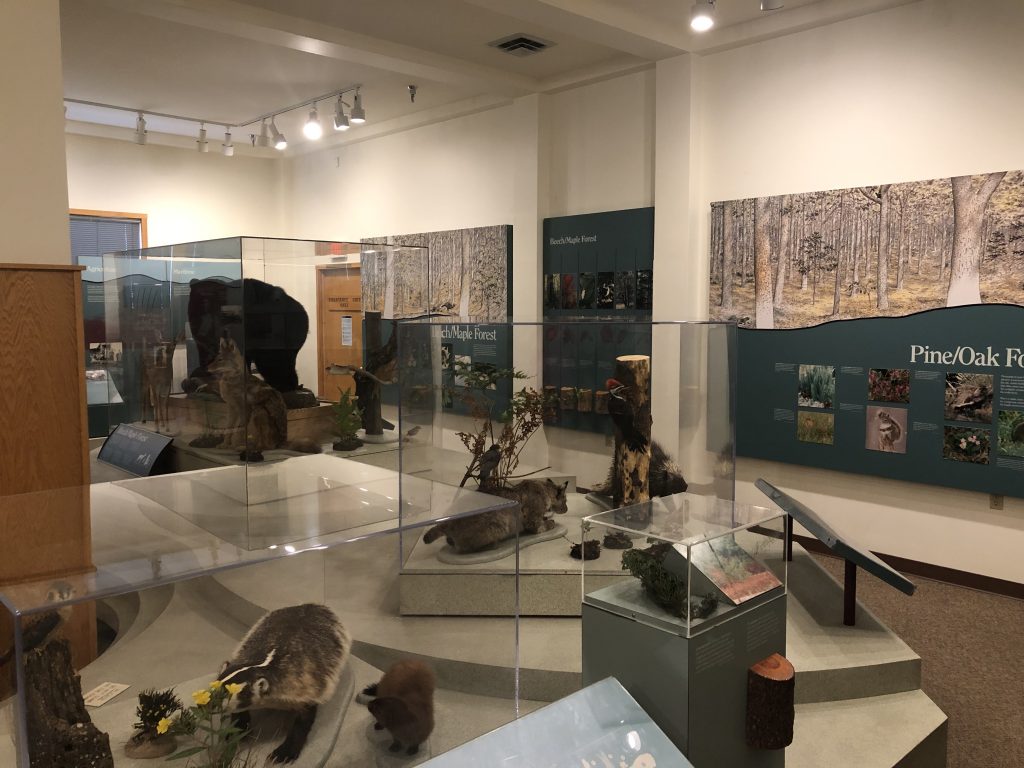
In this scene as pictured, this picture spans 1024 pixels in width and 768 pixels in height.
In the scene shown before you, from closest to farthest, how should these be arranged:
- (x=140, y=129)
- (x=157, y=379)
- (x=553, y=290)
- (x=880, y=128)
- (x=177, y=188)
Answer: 1. (x=157, y=379)
2. (x=880, y=128)
3. (x=553, y=290)
4. (x=140, y=129)
5. (x=177, y=188)

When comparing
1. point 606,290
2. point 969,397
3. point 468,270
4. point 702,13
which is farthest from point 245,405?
point 468,270

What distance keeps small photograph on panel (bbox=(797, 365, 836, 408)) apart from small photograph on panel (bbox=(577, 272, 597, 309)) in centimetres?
178

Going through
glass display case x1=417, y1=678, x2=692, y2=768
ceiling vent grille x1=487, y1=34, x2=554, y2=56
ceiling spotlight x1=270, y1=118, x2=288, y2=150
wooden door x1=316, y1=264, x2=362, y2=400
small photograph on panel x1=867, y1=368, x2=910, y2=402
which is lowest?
glass display case x1=417, y1=678, x2=692, y2=768

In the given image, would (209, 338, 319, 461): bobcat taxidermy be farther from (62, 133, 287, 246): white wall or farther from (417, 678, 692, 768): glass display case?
(62, 133, 287, 246): white wall

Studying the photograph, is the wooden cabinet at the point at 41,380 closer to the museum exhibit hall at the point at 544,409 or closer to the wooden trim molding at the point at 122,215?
the museum exhibit hall at the point at 544,409

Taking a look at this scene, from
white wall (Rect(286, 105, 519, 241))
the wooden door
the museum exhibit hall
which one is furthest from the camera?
white wall (Rect(286, 105, 519, 241))

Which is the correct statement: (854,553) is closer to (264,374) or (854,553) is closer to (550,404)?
(550,404)

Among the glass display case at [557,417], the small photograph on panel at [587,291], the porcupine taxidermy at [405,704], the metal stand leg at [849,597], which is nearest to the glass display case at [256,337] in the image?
the glass display case at [557,417]

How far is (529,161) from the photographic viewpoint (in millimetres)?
6734

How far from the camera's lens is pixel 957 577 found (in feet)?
15.0

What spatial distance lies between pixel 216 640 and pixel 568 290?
5240 mm

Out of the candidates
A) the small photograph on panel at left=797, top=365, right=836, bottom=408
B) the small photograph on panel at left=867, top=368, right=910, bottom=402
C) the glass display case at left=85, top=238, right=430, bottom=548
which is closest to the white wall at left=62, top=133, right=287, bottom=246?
the glass display case at left=85, top=238, right=430, bottom=548

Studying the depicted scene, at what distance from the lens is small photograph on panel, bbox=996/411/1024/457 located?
4258 millimetres

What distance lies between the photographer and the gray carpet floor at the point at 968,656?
117 inches
